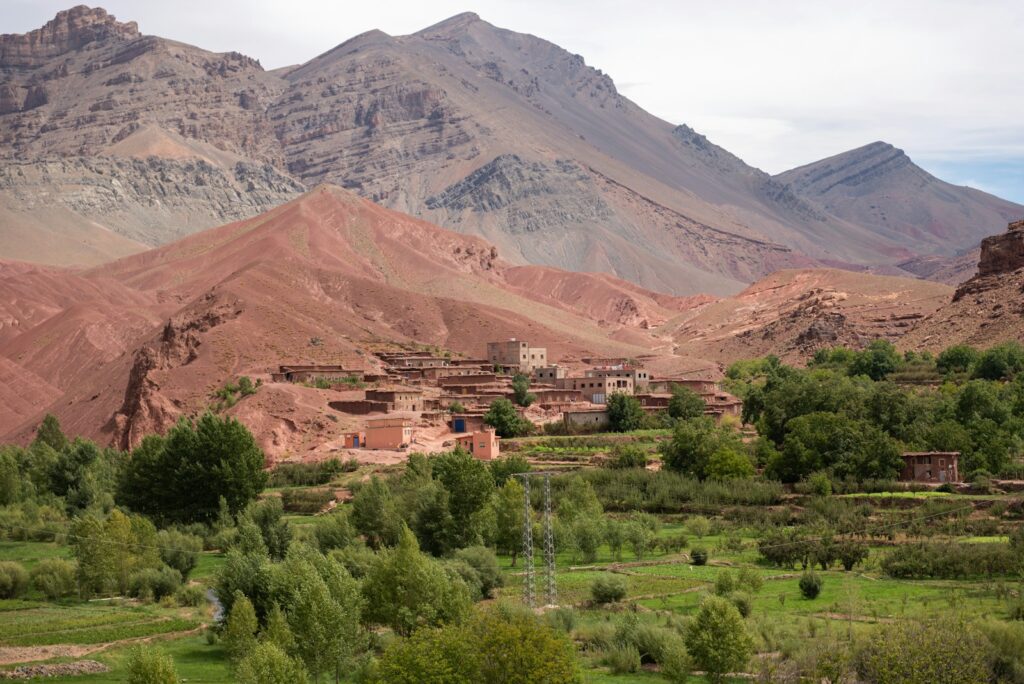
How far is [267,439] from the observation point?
80.6 metres

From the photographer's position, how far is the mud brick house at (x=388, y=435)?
255 feet

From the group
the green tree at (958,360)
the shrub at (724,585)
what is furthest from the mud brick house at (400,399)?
the shrub at (724,585)

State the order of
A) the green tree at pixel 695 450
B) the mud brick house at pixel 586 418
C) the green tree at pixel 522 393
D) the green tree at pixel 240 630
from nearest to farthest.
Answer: the green tree at pixel 240 630 → the green tree at pixel 695 450 → the mud brick house at pixel 586 418 → the green tree at pixel 522 393

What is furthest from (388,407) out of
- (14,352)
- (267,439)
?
(14,352)

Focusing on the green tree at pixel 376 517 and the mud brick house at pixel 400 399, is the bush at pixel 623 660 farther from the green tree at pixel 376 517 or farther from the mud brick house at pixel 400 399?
the mud brick house at pixel 400 399

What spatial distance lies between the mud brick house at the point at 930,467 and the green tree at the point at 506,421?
22530mm

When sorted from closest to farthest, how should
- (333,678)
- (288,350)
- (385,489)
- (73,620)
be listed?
(333,678) < (73,620) < (385,489) < (288,350)

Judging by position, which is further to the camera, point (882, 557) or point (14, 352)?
point (14, 352)

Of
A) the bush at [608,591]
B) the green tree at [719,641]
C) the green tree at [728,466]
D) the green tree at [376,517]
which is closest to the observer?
the green tree at [719,641]

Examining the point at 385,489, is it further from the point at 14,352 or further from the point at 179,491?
the point at 14,352

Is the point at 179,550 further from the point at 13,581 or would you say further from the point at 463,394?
the point at 463,394

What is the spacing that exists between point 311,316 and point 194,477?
47.1 meters

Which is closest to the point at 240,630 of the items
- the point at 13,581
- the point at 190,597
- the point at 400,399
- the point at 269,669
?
the point at 269,669

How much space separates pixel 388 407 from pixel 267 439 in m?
6.80
